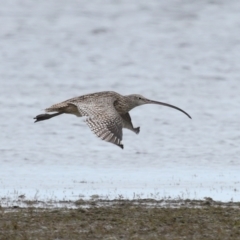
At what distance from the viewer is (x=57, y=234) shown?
8.90 meters

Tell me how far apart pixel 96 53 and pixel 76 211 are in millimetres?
12919

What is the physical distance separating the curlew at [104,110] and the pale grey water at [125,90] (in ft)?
2.71

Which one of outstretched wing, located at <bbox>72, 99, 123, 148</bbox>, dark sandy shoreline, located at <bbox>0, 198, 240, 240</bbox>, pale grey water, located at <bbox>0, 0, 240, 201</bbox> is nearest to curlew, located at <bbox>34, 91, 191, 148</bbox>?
outstretched wing, located at <bbox>72, 99, 123, 148</bbox>

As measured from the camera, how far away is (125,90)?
1939 centimetres

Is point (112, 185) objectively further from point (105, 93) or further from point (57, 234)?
point (57, 234)

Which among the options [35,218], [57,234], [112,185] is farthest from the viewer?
[112,185]

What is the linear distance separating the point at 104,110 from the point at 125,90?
822 cm

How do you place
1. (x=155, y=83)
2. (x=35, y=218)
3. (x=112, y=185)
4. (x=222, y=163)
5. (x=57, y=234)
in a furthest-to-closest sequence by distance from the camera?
(x=155, y=83) < (x=222, y=163) < (x=112, y=185) < (x=35, y=218) < (x=57, y=234)

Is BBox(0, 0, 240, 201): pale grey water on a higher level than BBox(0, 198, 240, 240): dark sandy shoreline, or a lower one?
higher

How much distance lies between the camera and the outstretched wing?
1037 centimetres

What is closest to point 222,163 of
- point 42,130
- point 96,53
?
point 42,130

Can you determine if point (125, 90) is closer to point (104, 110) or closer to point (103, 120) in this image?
point (104, 110)

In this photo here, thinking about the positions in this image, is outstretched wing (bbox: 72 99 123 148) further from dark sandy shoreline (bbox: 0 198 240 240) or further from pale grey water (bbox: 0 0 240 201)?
pale grey water (bbox: 0 0 240 201)

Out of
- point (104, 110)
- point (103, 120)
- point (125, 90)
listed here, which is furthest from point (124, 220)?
point (125, 90)
